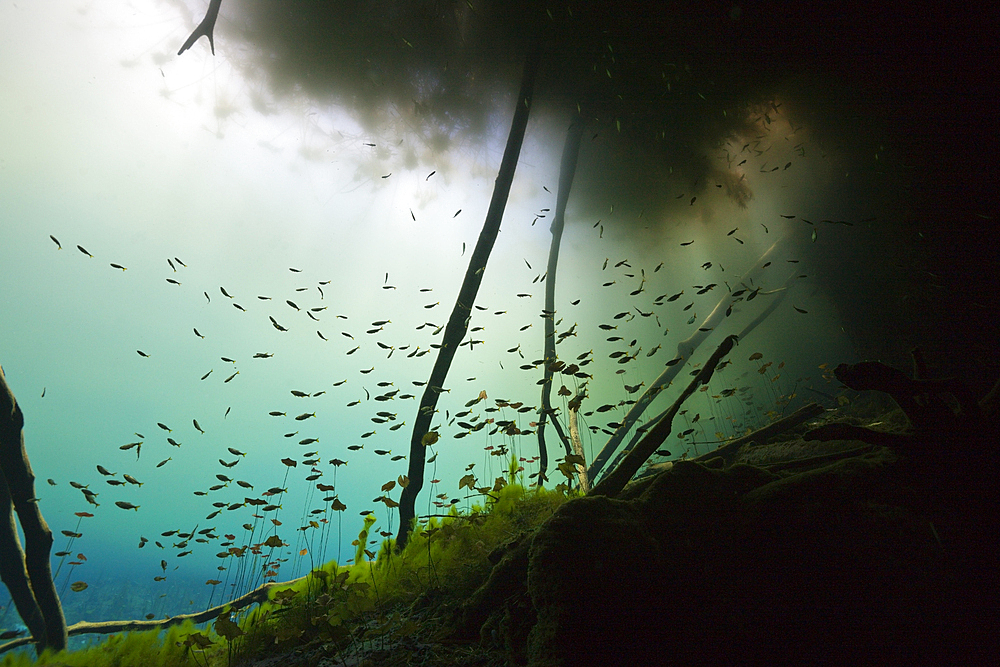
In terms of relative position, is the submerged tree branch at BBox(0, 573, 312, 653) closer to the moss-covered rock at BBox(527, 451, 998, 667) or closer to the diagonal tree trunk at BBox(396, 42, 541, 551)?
the diagonal tree trunk at BBox(396, 42, 541, 551)

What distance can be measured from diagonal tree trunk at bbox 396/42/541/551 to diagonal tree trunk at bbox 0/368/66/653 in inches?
199

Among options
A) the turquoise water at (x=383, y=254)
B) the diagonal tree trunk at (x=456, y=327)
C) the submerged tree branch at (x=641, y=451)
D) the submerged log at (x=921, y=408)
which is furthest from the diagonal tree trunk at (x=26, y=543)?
the submerged log at (x=921, y=408)

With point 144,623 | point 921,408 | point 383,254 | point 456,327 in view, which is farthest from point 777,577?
point 383,254

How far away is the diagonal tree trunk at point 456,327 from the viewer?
574 centimetres

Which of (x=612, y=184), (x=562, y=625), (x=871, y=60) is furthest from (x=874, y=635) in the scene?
(x=612, y=184)

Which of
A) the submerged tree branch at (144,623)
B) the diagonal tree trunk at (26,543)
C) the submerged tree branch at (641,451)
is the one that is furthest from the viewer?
the submerged tree branch at (144,623)

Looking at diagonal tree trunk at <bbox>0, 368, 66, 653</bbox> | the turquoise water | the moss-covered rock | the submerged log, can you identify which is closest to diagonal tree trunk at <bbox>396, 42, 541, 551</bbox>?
the turquoise water

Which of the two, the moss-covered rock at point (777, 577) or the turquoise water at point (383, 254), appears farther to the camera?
the turquoise water at point (383, 254)

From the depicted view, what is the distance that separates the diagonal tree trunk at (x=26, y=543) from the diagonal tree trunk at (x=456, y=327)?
506cm

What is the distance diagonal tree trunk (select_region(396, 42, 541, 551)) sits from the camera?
226 inches

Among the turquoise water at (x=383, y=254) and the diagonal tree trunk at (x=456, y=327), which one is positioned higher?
the turquoise water at (x=383, y=254)

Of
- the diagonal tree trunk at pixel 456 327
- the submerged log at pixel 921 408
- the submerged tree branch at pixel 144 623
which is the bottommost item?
the submerged tree branch at pixel 144 623

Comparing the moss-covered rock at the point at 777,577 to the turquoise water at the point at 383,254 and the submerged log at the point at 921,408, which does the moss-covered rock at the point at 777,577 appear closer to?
the submerged log at the point at 921,408

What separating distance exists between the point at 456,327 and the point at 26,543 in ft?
24.2
